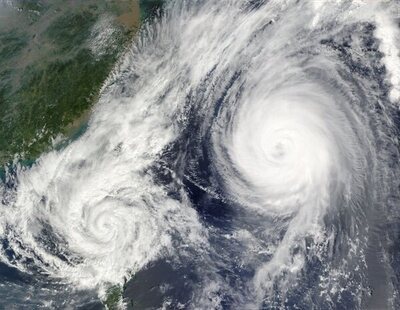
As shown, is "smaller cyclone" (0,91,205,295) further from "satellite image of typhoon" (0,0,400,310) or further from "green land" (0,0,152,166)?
"green land" (0,0,152,166)

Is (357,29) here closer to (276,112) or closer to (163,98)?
(276,112)

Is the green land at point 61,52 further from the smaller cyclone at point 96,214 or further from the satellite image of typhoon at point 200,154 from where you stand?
the smaller cyclone at point 96,214

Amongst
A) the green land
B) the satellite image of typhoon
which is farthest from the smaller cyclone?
the green land

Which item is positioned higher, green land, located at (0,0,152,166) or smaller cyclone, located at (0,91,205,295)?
green land, located at (0,0,152,166)

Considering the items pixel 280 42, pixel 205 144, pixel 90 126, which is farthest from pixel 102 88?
pixel 280 42

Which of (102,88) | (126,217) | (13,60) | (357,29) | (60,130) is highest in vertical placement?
(357,29)

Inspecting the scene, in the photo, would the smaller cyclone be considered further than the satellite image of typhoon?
Yes

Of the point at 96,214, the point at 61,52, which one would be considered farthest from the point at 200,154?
the point at 61,52

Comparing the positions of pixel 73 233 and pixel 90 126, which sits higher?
pixel 90 126

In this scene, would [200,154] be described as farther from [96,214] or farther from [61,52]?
[61,52]
